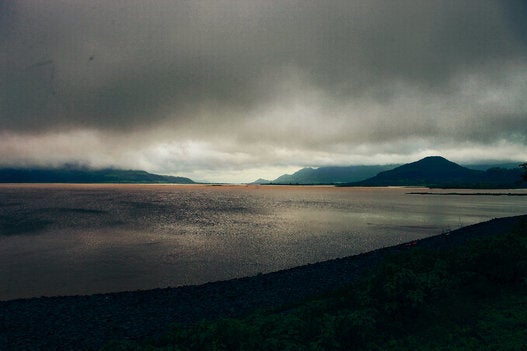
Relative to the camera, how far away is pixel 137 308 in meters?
22.4

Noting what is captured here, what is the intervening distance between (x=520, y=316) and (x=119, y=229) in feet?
241

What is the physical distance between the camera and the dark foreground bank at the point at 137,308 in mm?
17828

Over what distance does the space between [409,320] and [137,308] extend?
62.5 feet

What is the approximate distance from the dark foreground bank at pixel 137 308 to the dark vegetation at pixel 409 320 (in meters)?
7.08

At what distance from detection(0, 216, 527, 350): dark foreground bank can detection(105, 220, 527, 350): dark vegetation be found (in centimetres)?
708

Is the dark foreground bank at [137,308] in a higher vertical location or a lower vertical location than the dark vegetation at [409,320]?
lower

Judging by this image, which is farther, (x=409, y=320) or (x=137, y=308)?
(x=137, y=308)

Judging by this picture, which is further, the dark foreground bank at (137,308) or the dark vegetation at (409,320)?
the dark foreground bank at (137,308)

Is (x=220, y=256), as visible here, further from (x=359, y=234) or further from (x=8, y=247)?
(x=8, y=247)

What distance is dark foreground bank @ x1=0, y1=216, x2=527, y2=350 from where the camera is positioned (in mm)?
17828

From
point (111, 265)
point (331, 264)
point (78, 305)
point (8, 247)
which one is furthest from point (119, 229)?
point (331, 264)

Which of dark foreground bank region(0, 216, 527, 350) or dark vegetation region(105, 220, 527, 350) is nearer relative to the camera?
dark vegetation region(105, 220, 527, 350)

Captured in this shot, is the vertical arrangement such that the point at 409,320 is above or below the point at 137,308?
above

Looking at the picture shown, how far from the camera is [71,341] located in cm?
1709
